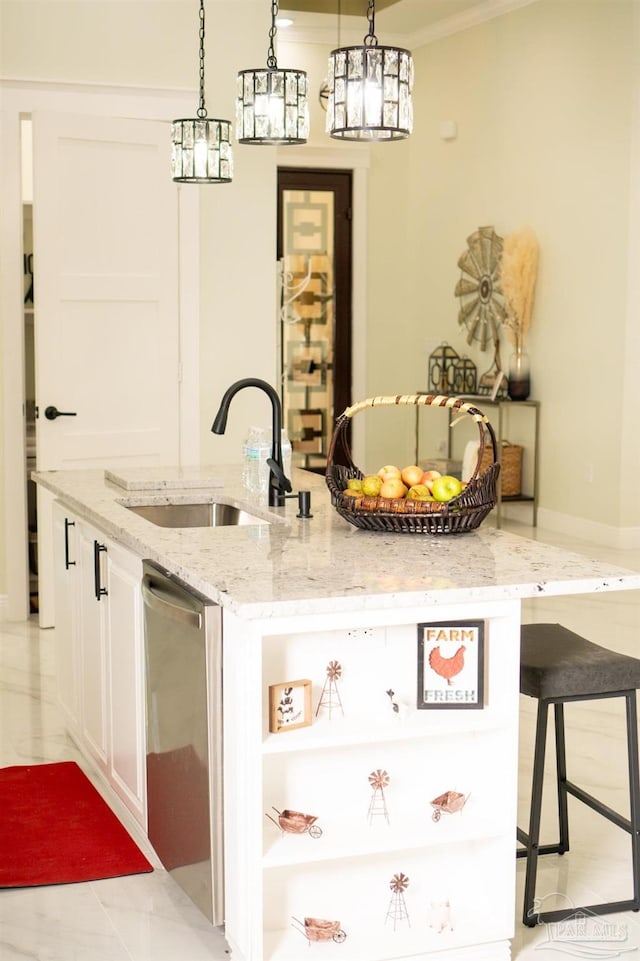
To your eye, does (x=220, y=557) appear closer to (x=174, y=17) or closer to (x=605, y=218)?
(x=174, y=17)

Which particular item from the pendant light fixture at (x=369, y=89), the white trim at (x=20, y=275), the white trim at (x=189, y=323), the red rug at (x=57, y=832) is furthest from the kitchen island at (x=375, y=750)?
the white trim at (x=189, y=323)

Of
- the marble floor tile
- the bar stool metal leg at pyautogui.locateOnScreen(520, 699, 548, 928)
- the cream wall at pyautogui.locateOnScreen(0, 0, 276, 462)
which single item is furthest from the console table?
the bar stool metal leg at pyautogui.locateOnScreen(520, 699, 548, 928)

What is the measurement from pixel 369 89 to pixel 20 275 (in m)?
3.04

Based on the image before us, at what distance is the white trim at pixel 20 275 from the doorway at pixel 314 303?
3.44 meters

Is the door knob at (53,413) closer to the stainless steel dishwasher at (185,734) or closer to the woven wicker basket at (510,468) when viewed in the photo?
the stainless steel dishwasher at (185,734)

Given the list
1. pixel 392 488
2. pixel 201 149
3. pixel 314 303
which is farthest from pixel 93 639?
pixel 314 303

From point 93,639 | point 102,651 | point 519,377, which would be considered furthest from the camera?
point 519,377

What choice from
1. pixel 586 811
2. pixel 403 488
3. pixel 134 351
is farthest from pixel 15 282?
pixel 586 811

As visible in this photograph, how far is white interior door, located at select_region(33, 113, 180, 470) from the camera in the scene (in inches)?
220

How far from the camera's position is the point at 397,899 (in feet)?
9.05

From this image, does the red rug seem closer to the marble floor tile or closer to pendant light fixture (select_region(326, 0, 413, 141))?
the marble floor tile

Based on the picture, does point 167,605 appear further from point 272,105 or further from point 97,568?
point 272,105

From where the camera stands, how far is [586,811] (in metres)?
3.74

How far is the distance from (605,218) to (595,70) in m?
0.91
